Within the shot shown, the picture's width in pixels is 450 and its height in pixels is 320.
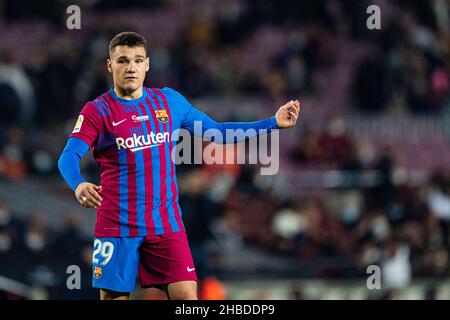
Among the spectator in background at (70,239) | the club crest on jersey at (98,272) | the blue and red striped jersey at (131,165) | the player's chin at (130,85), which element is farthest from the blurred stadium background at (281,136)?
the player's chin at (130,85)

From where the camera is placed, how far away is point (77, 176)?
6.55 m

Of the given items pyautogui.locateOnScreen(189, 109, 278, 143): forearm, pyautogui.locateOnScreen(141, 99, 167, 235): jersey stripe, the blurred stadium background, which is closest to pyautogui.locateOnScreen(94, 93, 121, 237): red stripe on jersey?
pyautogui.locateOnScreen(141, 99, 167, 235): jersey stripe

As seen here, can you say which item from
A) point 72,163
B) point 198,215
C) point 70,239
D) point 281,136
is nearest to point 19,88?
point 70,239

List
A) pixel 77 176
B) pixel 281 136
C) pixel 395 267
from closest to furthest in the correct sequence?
pixel 77 176 → pixel 395 267 → pixel 281 136

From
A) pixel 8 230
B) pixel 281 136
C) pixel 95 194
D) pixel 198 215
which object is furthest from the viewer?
pixel 281 136

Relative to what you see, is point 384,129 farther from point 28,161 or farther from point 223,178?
point 28,161

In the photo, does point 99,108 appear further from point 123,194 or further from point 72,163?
point 123,194

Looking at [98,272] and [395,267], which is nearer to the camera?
[98,272]

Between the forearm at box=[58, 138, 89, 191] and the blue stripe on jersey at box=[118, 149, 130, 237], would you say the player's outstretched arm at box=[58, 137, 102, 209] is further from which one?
the blue stripe on jersey at box=[118, 149, 130, 237]

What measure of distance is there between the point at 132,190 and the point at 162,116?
1.77 feet

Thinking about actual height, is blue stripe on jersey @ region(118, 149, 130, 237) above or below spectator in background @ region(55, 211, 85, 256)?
above

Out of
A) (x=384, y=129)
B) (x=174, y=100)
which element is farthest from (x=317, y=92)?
(x=174, y=100)

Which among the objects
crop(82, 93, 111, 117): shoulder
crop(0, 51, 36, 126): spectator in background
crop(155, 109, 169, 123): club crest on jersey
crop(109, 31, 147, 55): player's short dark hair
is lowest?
crop(155, 109, 169, 123): club crest on jersey

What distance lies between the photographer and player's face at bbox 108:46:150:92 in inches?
266
